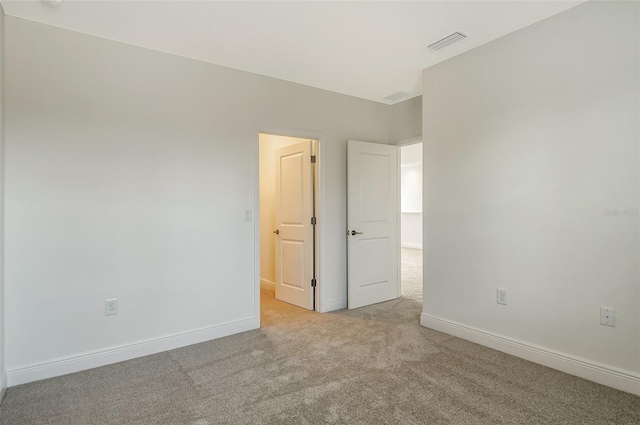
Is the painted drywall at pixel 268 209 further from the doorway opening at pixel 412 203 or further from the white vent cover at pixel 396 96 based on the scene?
the doorway opening at pixel 412 203

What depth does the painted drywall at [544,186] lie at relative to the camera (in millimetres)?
2189

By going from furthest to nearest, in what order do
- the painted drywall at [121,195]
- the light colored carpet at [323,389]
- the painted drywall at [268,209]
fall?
the painted drywall at [268,209] → the painted drywall at [121,195] → the light colored carpet at [323,389]

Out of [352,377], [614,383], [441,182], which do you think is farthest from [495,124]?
[352,377]

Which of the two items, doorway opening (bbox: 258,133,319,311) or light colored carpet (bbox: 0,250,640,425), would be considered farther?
doorway opening (bbox: 258,133,319,311)

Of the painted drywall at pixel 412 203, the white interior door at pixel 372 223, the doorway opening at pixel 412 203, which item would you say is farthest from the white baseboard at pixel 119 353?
the painted drywall at pixel 412 203

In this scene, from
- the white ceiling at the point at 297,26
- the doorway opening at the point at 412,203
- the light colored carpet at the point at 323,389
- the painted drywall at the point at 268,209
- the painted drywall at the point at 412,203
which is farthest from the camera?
the painted drywall at the point at 412,203

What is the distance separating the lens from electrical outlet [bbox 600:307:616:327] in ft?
7.31

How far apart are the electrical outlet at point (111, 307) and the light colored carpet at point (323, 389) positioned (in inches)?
15.8

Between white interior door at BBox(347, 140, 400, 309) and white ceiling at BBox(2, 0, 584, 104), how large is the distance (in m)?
1.18

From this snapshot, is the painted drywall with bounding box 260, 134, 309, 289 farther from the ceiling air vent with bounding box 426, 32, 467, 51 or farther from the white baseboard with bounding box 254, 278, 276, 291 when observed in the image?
the ceiling air vent with bounding box 426, 32, 467, 51

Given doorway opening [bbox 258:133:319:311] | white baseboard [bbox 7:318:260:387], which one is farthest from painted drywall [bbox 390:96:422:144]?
white baseboard [bbox 7:318:260:387]

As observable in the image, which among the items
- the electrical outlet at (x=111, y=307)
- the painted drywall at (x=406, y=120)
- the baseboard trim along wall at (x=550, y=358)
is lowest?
the baseboard trim along wall at (x=550, y=358)

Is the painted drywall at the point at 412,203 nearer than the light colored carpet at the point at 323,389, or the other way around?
the light colored carpet at the point at 323,389

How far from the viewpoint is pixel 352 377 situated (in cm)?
239
